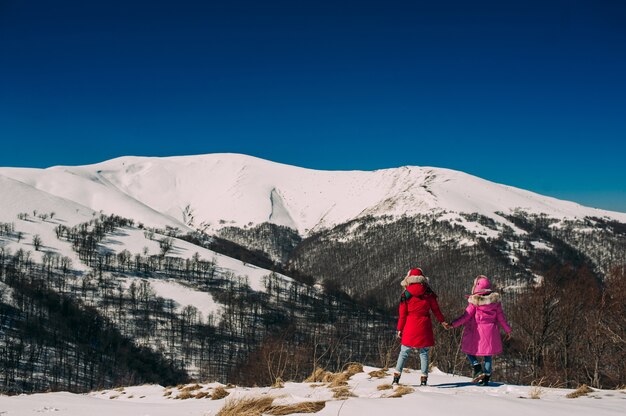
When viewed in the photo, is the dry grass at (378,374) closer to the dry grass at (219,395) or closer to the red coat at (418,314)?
the red coat at (418,314)

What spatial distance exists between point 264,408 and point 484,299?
5.94m

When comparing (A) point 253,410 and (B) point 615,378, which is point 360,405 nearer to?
(A) point 253,410

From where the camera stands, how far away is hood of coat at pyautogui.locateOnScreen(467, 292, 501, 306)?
10.3 meters

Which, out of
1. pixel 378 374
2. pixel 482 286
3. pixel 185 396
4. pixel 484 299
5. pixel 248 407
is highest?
pixel 482 286

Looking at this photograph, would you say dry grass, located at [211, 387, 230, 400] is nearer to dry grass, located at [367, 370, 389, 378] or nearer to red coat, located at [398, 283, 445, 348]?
dry grass, located at [367, 370, 389, 378]

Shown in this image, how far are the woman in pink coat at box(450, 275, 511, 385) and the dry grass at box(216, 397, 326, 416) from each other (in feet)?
15.3

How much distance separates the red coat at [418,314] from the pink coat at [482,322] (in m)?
0.82

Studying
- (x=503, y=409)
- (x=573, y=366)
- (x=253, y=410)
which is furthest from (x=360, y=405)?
(x=573, y=366)

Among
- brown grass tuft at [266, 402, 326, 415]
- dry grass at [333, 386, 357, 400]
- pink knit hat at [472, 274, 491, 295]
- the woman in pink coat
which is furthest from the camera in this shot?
pink knit hat at [472, 274, 491, 295]

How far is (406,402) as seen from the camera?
677 centimetres

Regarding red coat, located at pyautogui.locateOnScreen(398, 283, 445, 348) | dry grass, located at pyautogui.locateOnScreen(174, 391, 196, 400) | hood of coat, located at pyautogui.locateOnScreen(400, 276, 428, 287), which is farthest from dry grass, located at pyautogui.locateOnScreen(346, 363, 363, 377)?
dry grass, located at pyautogui.locateOnScreen(174, 391, 196, 400)

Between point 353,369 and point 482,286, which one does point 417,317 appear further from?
point 353,369

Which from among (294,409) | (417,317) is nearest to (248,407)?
(294,409)

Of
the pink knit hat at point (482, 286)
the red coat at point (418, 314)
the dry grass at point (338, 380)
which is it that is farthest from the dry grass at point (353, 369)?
the pink knit hat at point (482, 286)
